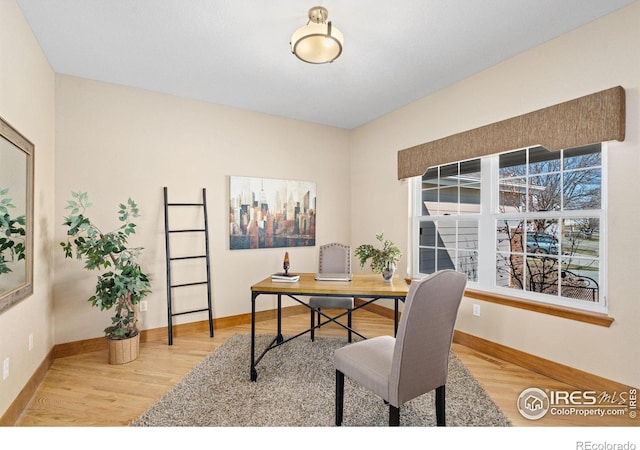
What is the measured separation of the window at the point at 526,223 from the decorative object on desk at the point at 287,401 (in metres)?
1.03

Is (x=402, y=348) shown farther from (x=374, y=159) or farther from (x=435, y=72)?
(x=374, y=159)

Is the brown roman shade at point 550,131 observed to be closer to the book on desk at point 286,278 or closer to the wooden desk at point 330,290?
the wooden desk at point 330,290

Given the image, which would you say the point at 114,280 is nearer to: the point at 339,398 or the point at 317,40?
the point at 339,398

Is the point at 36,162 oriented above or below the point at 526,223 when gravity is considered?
above

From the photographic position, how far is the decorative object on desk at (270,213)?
13.3ft

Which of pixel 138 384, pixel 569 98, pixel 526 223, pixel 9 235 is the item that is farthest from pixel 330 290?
pixel 569 98

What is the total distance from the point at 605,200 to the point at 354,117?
2.94m

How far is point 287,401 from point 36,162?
2717 millimetres

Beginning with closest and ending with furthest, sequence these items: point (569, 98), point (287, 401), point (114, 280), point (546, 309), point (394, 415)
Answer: point (394, 415) < point (287, 401) < point (569, 98) < point (546, 309) < point (114, 280)

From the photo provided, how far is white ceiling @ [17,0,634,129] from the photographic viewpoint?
7.22 feet

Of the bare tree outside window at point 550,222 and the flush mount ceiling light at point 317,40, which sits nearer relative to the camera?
the flush mount ceiling light at point 317,40

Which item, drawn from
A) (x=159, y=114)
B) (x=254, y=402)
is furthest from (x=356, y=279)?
(x=159, y=114)

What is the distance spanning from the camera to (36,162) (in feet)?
8.39

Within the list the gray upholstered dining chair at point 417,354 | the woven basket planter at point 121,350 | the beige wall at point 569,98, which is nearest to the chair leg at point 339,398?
the gray upholstered dining chair at point 417,354
